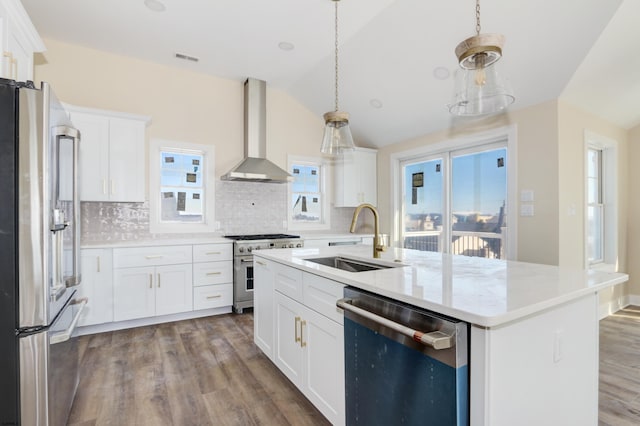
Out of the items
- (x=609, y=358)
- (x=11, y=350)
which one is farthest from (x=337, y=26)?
(x=609, y=358)

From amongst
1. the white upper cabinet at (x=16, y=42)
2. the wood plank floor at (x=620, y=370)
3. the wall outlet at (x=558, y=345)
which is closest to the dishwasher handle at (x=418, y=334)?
the wall outlet at (x=558, y=345)

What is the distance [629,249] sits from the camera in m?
4.25

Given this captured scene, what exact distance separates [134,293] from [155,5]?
9.27 feet

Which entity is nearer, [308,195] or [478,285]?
[478,285]

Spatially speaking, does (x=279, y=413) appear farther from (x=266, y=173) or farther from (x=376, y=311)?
(x=266, y=173)

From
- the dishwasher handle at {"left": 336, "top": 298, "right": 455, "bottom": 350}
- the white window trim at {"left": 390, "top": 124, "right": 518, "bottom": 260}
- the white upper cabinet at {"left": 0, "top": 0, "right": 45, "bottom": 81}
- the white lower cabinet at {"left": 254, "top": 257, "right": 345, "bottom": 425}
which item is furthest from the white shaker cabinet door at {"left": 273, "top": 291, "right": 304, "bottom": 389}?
the white window trim at {"left": 390, "top": 124, "right": 518, "bottom": 260}

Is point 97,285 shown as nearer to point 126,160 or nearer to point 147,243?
point 147,243

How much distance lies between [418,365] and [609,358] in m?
2.67

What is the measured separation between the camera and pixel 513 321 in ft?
3.70

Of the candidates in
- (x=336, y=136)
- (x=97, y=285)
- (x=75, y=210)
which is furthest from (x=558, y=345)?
(x=97, y=285)

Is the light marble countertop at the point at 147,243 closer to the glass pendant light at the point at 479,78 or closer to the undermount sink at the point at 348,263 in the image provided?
the undermount sink at the point at 348,263

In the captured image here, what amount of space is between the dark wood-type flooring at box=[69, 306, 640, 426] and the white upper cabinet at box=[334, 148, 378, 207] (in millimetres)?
2701

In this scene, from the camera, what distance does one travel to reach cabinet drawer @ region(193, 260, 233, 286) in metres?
3.77

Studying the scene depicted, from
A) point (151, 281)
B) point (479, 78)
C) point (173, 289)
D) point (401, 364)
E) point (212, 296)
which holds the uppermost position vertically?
point (479, 78)
